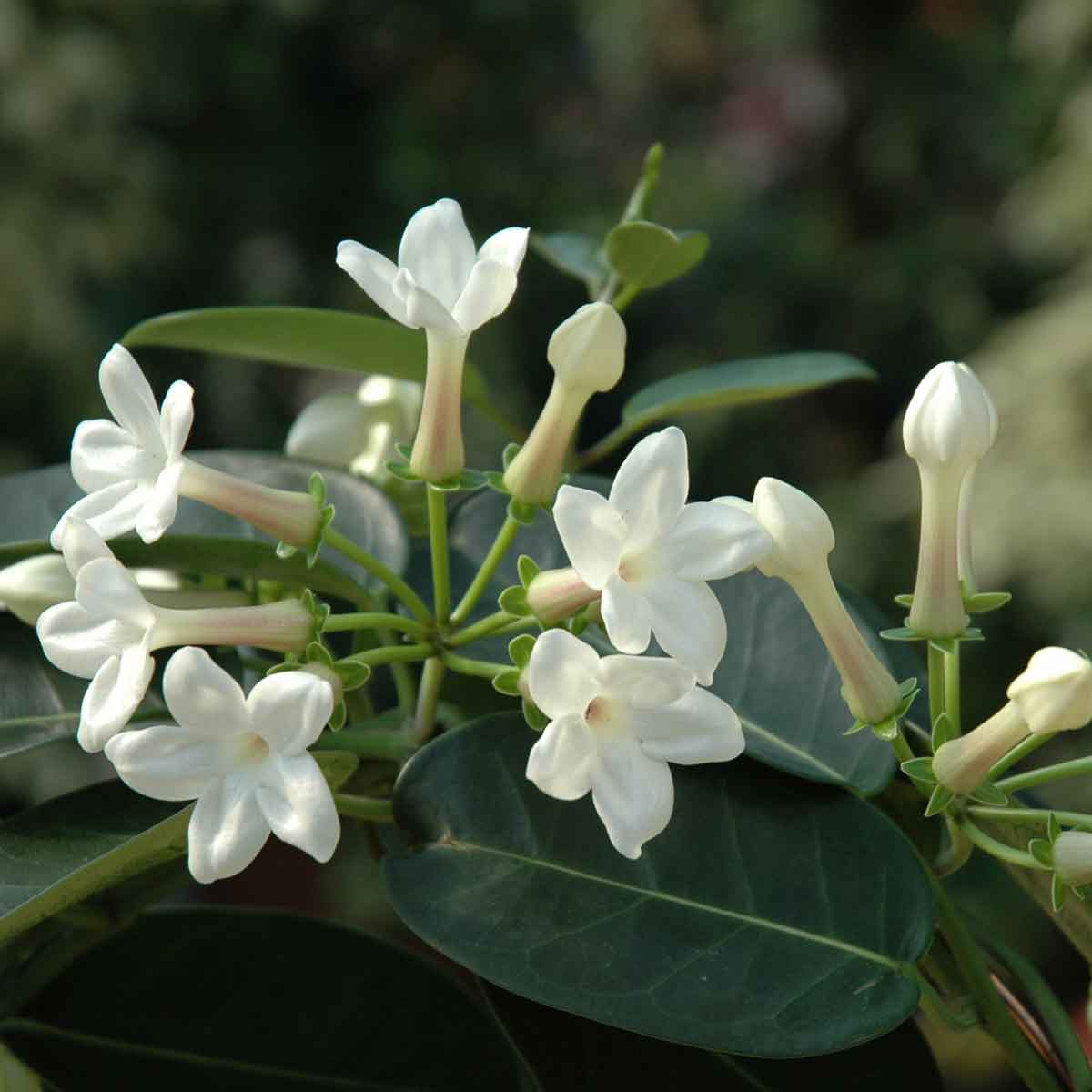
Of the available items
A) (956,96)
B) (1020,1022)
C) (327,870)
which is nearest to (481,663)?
(1020,1022)

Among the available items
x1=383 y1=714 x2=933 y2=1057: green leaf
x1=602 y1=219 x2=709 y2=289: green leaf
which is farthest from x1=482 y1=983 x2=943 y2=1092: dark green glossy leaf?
x1=602 y1=219 x2=709 y2=289: green leaf

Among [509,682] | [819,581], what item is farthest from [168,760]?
[819,581]

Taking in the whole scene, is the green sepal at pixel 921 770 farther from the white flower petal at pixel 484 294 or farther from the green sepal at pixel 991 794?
the white flower petal at pixel 484 294

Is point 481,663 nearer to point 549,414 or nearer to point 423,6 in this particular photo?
point 549,414

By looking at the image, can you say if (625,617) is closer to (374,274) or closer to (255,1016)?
(374,274)

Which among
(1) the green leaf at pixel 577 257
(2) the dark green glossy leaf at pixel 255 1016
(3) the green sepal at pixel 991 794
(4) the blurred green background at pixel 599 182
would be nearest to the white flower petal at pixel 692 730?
(3) the green sepal at pixel 991 794
